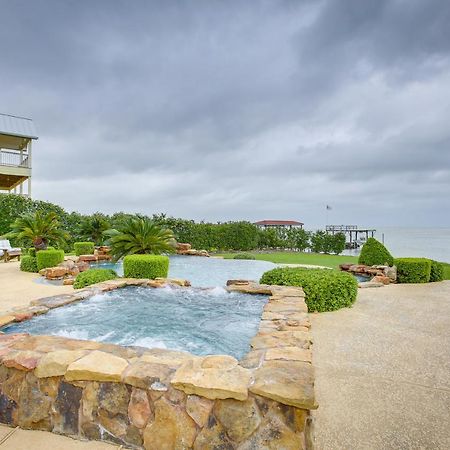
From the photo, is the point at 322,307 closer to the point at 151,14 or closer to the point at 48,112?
the point at 151,14

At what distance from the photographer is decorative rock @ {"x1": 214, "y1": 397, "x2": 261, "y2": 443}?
6.42 feet

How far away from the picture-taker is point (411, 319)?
5574 mm

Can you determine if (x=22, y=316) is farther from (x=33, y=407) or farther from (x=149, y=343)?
(x=33, y=407)

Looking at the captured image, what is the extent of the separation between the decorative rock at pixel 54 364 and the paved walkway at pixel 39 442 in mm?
406

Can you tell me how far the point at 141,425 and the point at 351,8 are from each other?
8234 mm

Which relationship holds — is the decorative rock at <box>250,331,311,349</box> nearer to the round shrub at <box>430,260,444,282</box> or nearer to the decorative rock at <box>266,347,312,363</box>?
the decorative rock at <box>266,347,312,363</box>

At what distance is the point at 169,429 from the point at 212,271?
31.8 feet

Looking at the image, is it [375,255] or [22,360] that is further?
[375,255]

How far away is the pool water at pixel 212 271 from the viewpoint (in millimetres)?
9977

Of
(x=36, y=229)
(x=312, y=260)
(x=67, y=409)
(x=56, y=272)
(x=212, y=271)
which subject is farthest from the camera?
(x=312, y=260)

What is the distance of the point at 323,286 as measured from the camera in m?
5.98

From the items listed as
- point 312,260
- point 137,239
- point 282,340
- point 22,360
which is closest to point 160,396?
point 22,360

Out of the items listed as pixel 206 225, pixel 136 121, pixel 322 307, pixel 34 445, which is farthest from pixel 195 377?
pixel 206 225

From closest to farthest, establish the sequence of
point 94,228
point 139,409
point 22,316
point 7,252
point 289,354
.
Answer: point 139,409
point 289,354
point 22,316
point 7,252
point 94,228
